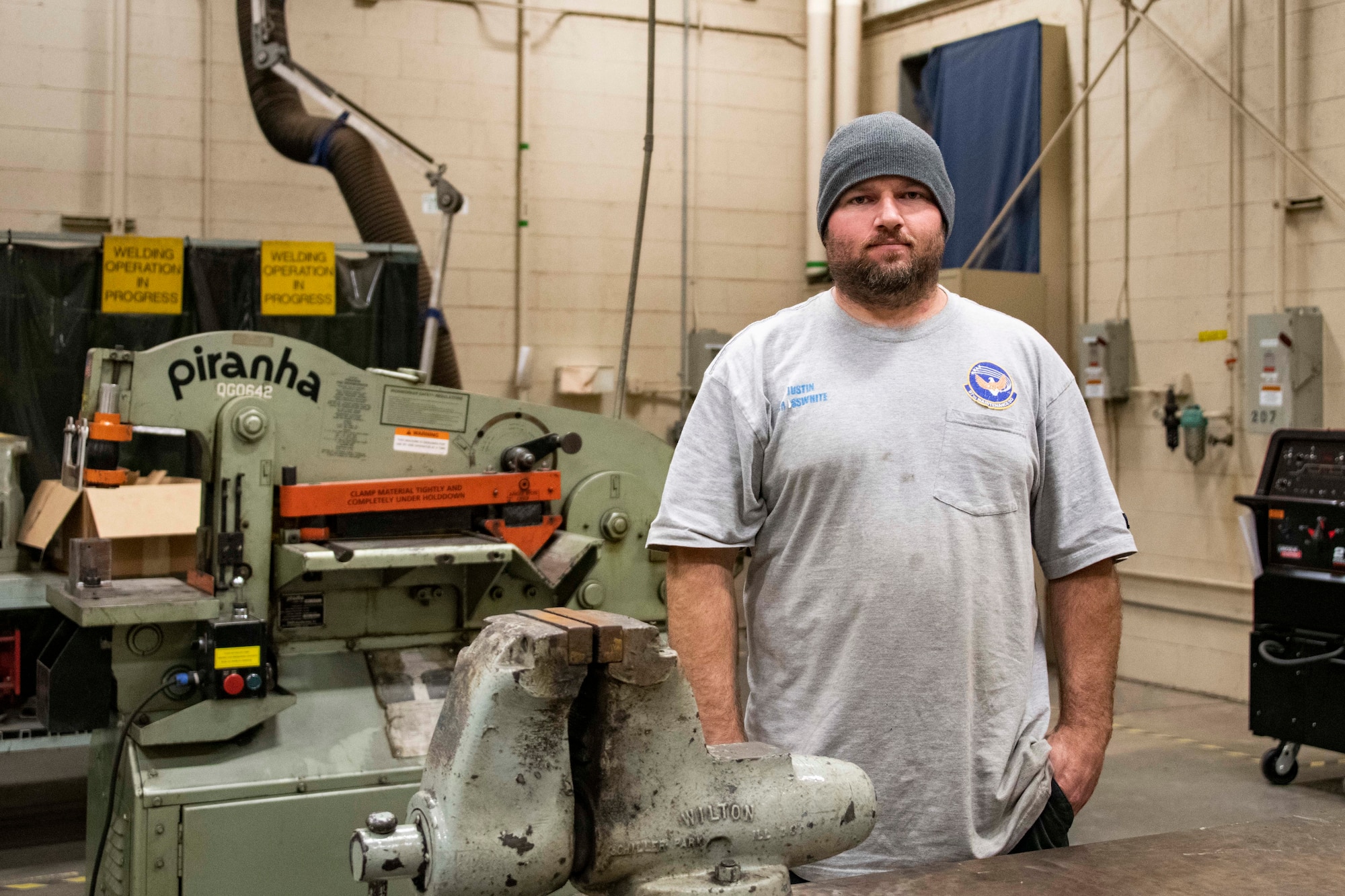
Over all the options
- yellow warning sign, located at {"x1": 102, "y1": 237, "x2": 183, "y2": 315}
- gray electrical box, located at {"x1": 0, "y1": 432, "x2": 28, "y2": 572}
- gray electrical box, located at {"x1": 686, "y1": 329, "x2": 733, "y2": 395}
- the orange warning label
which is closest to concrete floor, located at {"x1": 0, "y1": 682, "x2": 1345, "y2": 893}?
gray electrical box, located at {"x1": 0, "y1": 432, "x2": 28, "y2": 572}

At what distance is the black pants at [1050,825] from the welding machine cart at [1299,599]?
2.91 metres

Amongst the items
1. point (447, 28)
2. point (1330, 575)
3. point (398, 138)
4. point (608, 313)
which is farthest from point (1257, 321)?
point (447, 28)

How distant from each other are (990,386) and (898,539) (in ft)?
0.75

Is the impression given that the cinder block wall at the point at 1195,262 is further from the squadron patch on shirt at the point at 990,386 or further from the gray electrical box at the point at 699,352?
the squadron patch on shirt at the point at 990,386

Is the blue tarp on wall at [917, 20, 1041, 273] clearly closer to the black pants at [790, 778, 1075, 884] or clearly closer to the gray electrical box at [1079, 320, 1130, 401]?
the gray electrical box at [1079, 320, 1130, 401]

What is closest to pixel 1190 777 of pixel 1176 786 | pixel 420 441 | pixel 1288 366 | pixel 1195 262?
pixel 1176 786

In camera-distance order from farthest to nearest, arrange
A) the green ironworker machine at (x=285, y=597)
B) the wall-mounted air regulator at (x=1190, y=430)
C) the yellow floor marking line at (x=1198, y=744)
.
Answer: the wall-mounted air regulator at (x=1190, y=430)
the yellow floor marking line at (x=1198, y=744)
the green ironworker machine at (x=285, y=597)

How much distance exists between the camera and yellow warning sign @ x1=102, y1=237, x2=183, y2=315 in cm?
453

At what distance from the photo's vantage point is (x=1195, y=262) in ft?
18.4

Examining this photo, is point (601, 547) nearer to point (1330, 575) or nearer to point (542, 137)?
point (1330, 575)

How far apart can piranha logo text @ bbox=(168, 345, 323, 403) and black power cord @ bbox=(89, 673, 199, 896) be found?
594mm

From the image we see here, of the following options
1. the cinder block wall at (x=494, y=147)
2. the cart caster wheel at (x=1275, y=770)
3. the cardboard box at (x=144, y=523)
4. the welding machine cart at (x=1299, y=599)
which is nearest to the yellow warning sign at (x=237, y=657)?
the cardboard box at (x=144, y=523)

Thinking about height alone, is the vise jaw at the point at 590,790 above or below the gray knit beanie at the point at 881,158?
below

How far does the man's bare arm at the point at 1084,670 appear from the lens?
1588mm
